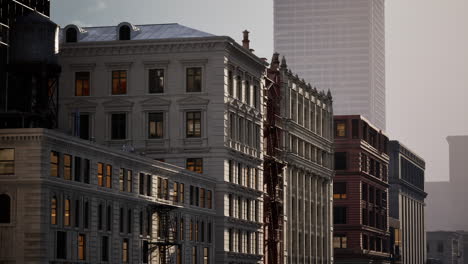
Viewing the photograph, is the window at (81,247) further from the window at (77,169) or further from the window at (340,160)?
the window at (340,160)

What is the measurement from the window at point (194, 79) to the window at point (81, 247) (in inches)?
1329

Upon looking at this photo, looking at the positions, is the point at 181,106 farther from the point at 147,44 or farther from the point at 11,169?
the point at 11,169

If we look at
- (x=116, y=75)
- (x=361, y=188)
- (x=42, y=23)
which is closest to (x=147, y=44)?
(x=116, y=75)

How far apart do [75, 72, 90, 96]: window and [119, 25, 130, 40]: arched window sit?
517cm

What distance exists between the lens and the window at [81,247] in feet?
302

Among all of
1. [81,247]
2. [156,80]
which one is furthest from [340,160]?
[81,247]

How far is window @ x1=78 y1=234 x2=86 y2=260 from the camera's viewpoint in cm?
9200

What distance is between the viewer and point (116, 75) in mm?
124812

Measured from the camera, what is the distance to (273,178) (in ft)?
465

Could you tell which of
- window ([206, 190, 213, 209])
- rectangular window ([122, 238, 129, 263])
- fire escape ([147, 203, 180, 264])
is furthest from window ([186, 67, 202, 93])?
rectangular window ([122, 238, 129, 263])

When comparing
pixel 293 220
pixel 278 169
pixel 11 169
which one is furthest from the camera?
pixel 293 220

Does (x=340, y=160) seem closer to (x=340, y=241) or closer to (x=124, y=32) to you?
(x=340, y=241)

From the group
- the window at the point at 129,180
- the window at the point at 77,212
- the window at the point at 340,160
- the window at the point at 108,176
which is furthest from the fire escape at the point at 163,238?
the window at the point at 340,160

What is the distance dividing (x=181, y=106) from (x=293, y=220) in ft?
111
